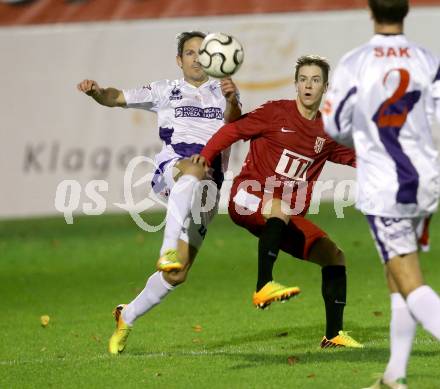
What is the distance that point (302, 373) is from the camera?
716 centimetres

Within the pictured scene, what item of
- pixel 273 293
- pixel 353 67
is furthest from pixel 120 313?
pixel 353 67

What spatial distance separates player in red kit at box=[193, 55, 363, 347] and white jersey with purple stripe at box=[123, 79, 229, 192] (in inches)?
31.0

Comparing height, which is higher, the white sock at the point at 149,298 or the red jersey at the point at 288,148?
the red jersey at the point at 288,148

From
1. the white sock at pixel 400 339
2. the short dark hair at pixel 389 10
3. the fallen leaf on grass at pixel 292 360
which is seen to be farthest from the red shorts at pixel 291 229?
the short dark hair at pixel 389 10

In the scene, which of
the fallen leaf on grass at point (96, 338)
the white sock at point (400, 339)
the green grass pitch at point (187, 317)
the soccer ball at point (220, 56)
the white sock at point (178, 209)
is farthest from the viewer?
the fallen leaf on grass at point (96, 338)

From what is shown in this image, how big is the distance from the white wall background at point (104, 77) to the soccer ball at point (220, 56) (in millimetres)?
9198

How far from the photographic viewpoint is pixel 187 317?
34.1ft

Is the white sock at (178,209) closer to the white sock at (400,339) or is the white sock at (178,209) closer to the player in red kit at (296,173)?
the player in red kit at (296,173)

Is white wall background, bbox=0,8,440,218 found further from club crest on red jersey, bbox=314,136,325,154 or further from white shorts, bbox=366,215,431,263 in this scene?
white shorts, bbox=366,215,431,263

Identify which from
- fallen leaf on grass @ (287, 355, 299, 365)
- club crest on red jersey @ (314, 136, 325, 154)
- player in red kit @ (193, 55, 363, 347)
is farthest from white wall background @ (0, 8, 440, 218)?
fallen leaf on grass @ (287, 355, 299, 365)

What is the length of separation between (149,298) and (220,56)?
1958mm

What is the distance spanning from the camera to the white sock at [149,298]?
851 cm

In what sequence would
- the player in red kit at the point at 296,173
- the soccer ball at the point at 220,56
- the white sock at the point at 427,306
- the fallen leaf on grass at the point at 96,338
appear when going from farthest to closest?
the fallen leaf on grass at the point at 96,338 → the player in red kit at the point at 296,173 → the soccer ball at the point at 220,56 → the white sock at the point at 427,306

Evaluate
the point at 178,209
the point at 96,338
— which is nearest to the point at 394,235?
the point at 178,209
